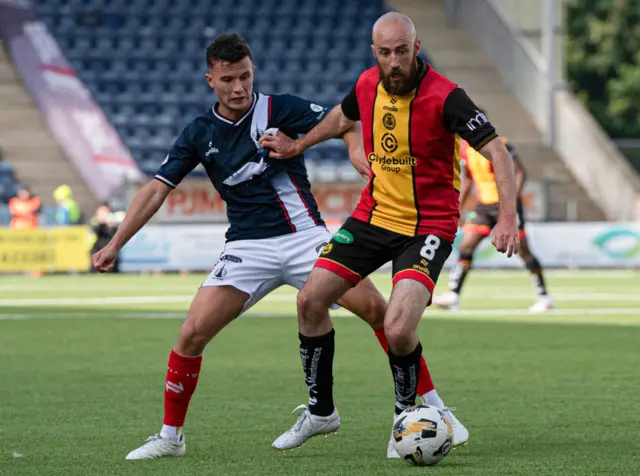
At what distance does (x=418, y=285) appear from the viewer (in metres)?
6.54

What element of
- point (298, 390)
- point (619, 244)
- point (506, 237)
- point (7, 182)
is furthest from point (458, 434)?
point (7, 182)

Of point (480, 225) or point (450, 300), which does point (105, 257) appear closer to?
point (480, 225)

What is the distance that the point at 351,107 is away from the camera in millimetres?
6926

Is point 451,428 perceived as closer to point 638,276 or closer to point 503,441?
point 503,441

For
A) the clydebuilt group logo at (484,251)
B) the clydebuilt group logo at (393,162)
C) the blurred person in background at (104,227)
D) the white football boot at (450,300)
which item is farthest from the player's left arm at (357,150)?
the blurred person in background at (104,227)

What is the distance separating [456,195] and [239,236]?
1159 mm

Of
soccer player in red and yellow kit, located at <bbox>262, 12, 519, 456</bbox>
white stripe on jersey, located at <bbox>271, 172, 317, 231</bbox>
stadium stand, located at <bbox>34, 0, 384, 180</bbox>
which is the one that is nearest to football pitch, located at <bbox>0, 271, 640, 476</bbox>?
soccer player in red and yellow kit, located at <bbox>262, 12, 519, 456</bbox>

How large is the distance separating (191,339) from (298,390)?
2651mm

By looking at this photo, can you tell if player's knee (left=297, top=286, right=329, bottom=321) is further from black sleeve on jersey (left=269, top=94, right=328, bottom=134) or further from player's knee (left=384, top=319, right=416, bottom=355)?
black sleeve on jersey (left=269, top=94, right=328, bottom=134)

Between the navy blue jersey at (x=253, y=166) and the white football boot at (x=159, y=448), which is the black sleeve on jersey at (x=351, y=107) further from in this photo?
the white football boot at (x=159, y=448)

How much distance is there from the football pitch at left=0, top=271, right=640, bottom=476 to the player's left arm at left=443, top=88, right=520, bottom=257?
46.1 inches

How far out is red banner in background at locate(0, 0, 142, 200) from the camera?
106 feet

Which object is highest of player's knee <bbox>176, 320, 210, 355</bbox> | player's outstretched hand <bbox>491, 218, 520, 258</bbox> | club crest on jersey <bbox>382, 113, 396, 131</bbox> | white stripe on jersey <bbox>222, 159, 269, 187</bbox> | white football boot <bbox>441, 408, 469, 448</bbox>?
club crest on jersey <bbox>382, 113, 396, 131</bbox>

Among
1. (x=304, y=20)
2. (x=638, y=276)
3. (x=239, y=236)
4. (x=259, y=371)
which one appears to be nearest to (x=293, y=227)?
(x=239, y=236)
